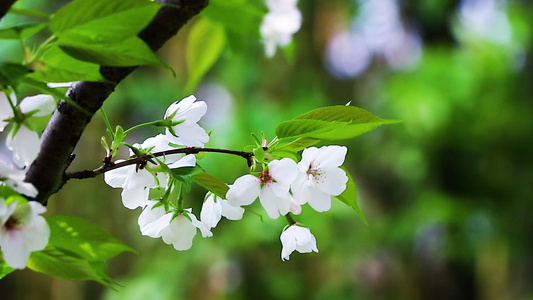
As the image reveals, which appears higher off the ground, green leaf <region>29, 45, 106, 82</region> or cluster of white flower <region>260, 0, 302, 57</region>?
green leaf <region>29, 45, 106, 82</region>

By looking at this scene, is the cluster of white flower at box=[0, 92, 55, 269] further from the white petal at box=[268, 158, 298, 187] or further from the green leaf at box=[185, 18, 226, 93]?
the green leaf at box=[185, 18, 226, 93]

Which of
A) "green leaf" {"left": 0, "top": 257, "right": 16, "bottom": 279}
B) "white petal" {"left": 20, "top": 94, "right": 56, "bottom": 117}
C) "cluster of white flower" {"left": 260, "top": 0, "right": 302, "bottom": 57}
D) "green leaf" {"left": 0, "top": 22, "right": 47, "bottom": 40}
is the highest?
"green leaf" {"left": 0, "top": 22, "right": 47, "bottom": 40}

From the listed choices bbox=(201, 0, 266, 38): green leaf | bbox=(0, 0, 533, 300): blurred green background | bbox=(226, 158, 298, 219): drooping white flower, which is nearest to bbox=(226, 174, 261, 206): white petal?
bbox=(226, 158, 298, 219): drooping white flower

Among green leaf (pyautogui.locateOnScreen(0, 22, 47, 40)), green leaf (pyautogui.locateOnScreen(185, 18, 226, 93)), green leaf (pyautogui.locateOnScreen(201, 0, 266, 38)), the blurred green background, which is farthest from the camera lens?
the blurred green background

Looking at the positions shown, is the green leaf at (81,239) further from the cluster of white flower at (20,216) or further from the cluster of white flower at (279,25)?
the cluster of white flower at (279,25)

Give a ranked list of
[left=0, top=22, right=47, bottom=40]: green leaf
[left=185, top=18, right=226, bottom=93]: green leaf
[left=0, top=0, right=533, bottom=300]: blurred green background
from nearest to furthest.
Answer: [left=0, top=22, right=47, bottom=40]: green leaf, [left=185, top=18, right=226, bottom=93]: green leaf, [left=0, top=0, right=533, bottom=300]: blurred green background

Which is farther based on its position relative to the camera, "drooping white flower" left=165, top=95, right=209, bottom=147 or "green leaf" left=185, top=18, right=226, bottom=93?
"green leaf" left=185, top=18, right=226, bottom=93

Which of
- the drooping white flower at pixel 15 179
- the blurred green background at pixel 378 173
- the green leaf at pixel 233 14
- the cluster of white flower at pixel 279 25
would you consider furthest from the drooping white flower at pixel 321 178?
the blurred green background at pixel 378 173
